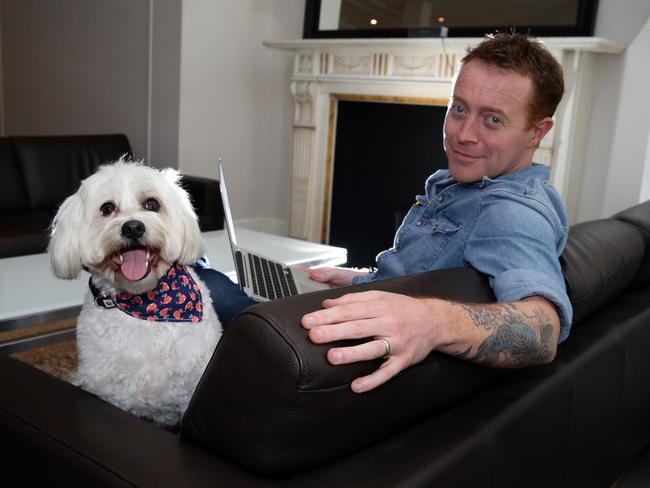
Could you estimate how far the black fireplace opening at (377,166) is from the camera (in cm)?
404

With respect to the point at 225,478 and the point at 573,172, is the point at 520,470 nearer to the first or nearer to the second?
the point at 225,478

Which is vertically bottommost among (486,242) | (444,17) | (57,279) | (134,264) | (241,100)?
(57,279)

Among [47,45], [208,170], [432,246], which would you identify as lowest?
[208,170]

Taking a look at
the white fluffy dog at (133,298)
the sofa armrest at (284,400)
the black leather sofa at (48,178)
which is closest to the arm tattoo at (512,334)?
the sofa armrest at (284,400)

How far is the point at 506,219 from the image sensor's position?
1.00 m

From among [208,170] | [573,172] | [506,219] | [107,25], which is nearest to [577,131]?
[573,172]

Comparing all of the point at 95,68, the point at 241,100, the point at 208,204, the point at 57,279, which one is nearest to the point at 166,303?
the point at 57,279

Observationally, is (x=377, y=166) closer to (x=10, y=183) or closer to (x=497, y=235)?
(x=10, y=183)

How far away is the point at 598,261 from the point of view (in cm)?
116

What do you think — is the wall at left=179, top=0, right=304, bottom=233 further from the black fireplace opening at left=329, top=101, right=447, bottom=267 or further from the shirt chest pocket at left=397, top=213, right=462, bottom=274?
the shirt chest pocket at left=397, top=213, right=462, bottom=274

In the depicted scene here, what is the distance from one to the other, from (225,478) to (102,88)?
453 centimetres

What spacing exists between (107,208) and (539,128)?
2.72ft

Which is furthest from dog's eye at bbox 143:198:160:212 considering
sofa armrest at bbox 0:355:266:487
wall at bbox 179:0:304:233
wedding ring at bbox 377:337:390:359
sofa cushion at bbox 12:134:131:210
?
wall at bbox 179:0:304:233

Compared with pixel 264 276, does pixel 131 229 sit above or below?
above
